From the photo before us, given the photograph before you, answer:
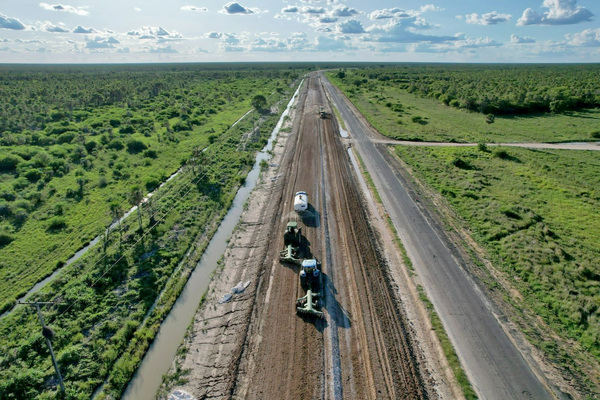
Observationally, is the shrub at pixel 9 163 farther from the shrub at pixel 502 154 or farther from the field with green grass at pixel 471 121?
the shrub at pixel 502 154

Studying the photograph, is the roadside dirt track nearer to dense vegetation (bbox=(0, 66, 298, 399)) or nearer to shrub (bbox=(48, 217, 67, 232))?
dense vegetation (bbox=(0, 66, 298, 399))

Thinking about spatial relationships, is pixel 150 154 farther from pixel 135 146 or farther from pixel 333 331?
pixel 333 331

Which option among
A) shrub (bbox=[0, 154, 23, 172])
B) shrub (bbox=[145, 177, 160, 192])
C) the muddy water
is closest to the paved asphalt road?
the muddy water

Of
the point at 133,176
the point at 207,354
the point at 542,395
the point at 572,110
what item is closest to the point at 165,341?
the point at 207,354

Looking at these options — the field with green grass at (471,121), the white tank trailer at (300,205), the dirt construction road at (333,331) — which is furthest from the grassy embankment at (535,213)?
the white tank trailer at (300,205)

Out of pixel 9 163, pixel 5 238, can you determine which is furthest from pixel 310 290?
pixel 9 163

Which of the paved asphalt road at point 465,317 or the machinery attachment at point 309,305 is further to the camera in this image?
the machinery attachment at point 309,305

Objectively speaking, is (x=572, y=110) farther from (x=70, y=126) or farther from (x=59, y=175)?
(x=70, y=126)
